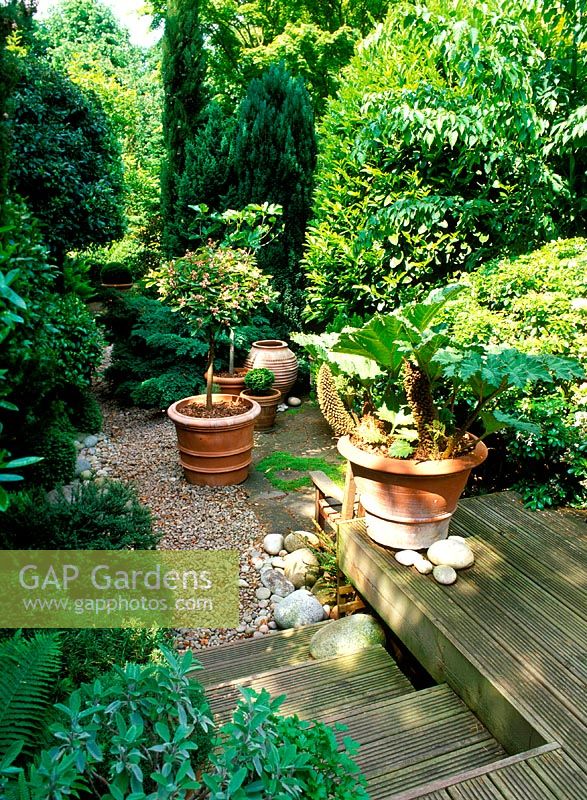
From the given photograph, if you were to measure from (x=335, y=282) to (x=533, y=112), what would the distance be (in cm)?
249

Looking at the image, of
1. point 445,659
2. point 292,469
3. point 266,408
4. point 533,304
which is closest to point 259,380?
point 266,408

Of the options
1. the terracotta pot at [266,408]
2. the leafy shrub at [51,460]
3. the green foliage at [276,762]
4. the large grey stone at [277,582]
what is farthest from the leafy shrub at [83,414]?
the green foliage at [276,762]

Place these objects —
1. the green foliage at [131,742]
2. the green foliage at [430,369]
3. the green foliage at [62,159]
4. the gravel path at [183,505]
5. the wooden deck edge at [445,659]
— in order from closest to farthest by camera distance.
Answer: the green foliage at [131,742]
the wooden deck edge at [445,659]
the green foliage at [430,369]
the gravel path at [183,505]
the green foliage at [62,159]

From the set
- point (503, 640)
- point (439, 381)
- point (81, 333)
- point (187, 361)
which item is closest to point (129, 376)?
point (187, 361)

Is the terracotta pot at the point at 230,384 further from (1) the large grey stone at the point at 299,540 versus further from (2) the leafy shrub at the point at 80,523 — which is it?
(2) the leafy shrub at the point at 80,523

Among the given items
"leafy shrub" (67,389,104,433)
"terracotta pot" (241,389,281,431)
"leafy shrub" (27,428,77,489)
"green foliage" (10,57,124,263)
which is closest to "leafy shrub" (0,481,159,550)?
"leafy shrub" (27,428,77,489)

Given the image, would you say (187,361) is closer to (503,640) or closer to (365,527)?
(365,527)

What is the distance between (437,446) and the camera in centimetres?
269

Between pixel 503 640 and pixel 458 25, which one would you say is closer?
pixel 503 640

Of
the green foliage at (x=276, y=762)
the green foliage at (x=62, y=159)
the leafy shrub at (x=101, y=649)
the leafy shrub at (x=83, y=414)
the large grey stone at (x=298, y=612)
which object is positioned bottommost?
the large grey stone at (x=298, y=612)

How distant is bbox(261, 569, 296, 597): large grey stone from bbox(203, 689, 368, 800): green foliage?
2064 millimetres

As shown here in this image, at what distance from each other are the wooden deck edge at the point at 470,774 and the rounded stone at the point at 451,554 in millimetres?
897

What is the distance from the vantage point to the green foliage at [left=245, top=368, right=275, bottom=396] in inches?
231

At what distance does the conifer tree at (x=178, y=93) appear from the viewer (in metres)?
8.09
